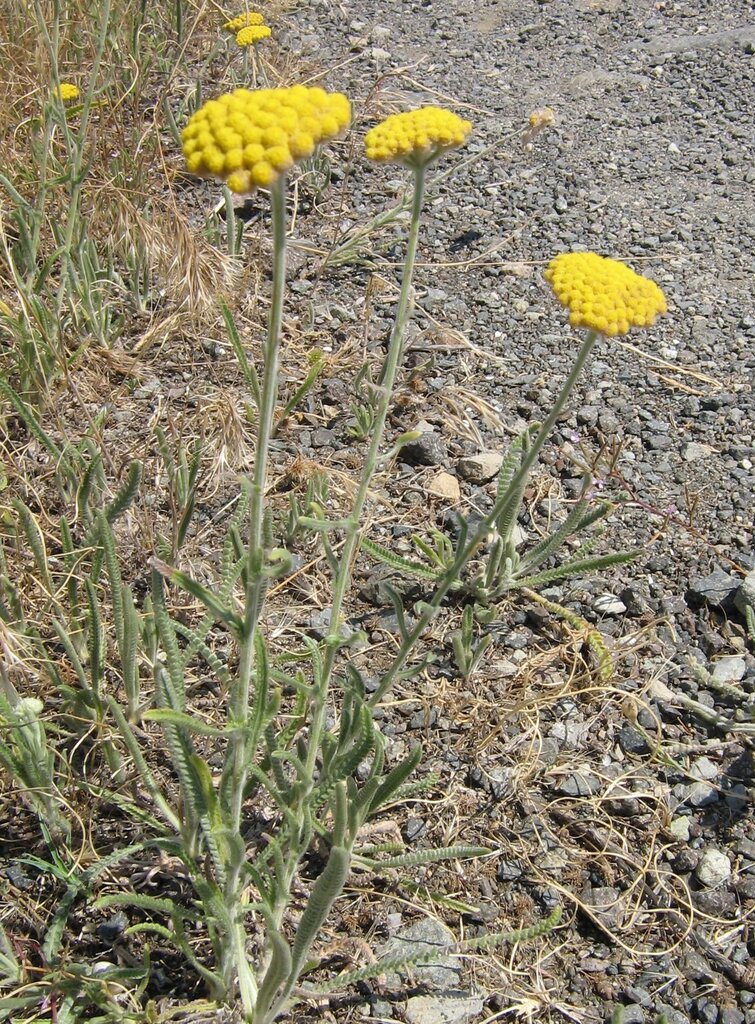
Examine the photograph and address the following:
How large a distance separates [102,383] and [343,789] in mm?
1899

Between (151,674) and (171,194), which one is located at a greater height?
(171,194)

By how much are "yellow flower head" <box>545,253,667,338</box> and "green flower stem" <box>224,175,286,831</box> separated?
0.65 meters

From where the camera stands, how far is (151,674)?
7.08 ft

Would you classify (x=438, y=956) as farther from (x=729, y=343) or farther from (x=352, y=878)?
(x=729, y=343)

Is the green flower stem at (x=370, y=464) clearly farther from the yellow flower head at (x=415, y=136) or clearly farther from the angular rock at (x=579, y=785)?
the angular rock at (x=579, y=785)

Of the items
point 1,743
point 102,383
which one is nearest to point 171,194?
point 102,383

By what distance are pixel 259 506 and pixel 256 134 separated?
0.48 m

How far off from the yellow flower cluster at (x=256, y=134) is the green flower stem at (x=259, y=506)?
0.03 meters

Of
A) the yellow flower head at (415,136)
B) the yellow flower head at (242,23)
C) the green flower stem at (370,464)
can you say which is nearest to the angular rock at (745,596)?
the green flower stem at (370,464)

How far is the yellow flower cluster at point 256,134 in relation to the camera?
3.83 ft

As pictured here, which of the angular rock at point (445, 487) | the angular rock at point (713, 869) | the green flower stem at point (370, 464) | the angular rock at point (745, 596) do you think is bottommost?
the angular rock at point (713, 869)

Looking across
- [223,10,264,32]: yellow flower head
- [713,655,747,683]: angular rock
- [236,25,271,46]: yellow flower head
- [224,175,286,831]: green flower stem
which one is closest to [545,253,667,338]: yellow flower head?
[224,175,286,831]: green flower stem

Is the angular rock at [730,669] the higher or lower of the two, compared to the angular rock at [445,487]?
lower

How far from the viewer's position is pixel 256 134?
3.86ft
